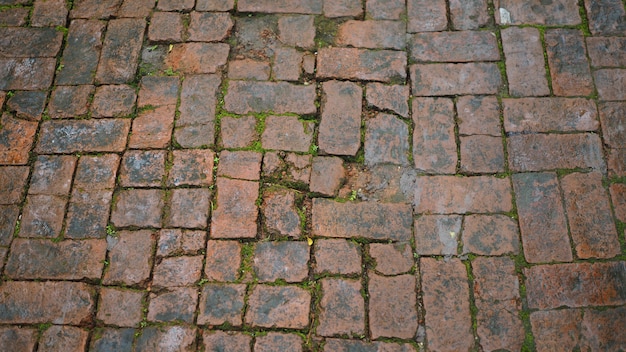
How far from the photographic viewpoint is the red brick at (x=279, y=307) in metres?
3.42

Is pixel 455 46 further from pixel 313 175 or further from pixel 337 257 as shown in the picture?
pixel 337 257

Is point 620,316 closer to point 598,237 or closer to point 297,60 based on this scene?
point 598,237

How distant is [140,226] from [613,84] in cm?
357

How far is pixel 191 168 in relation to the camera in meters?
3.89

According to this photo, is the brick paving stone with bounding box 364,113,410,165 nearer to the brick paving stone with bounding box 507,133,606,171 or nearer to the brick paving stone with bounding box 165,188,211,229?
the brick paving stone with bounding box 507,133,606,171

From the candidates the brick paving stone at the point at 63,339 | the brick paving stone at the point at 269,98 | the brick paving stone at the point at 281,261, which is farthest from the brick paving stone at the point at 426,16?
the brick paving stone at the point at 63,339

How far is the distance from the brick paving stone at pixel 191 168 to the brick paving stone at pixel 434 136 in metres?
1.46

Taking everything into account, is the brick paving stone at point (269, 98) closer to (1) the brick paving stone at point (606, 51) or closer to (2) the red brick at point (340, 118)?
(2) the red brick at point (340, 118)

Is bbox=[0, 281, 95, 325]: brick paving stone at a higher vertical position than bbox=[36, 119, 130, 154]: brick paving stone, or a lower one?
lower

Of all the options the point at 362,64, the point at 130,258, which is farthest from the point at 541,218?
the point at 130,258

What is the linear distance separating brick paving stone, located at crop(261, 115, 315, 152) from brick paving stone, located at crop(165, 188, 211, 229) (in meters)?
0.58

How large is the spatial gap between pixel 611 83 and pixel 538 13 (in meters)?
0.80

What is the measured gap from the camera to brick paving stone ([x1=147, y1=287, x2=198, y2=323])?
3.46m

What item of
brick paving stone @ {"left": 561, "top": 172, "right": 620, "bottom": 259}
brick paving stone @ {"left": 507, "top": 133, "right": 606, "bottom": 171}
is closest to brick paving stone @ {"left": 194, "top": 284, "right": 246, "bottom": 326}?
brick paving stone @ {"left": 507, "top": 133, "right": 606, "bottom": 171}
